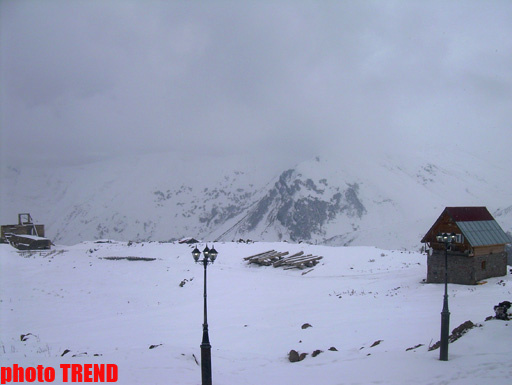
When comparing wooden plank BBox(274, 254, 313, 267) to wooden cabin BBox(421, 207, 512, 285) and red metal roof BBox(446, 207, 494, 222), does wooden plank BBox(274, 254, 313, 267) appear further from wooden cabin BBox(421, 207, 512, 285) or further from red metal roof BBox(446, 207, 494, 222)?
red metal roof BBox(446, 207, 494, 222)

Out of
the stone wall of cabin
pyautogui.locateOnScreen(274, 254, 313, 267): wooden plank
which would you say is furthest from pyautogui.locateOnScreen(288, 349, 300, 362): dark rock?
pyautogui.locateOnScreen(274, 254, 313, 267): wooden plank

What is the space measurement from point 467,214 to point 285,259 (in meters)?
19.6

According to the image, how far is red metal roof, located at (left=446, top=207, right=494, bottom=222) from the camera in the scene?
28486mm

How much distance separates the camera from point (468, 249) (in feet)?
88.0

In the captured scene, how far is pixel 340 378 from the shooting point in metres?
12.7

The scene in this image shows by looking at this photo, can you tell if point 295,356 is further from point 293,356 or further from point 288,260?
point 288,260

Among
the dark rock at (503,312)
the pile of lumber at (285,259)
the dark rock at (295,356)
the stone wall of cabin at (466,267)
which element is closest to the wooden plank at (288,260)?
the pile of lumber at (285,259)

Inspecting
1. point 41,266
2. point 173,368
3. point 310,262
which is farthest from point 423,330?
point 41,266

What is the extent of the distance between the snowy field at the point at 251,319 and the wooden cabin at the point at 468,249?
1.36m

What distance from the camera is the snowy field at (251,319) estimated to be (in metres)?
13.3

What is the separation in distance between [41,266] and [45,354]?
2904 cm

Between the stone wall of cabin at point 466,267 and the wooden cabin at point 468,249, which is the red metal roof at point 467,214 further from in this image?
the stone wall of cabin at point 466,267

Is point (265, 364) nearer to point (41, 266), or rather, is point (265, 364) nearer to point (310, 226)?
point (41, 266)

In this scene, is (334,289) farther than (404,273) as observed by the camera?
No
